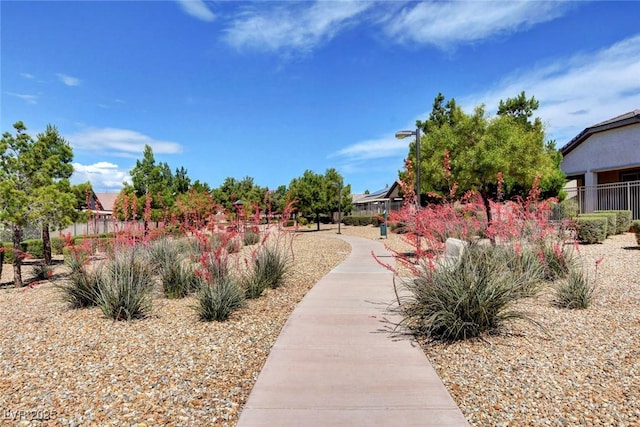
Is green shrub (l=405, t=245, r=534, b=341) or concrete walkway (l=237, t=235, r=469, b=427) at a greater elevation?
green shrub (l=405, t=245, r=534, b=341)

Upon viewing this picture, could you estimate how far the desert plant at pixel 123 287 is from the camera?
6.48 metres

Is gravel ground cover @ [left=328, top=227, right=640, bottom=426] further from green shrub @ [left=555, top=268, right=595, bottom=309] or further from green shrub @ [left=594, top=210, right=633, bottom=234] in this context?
green shrub @ [left=594, top=210, right=633, bottom=234]

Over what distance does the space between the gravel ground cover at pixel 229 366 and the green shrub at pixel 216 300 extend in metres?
0.17

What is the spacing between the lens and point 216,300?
6.38m

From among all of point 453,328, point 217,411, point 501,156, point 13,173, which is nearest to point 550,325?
point 453,328

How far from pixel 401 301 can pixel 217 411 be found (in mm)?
4367

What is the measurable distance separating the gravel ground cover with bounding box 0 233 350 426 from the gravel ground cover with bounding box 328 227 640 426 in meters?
2.25

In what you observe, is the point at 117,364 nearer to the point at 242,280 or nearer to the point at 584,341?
the point at 242,280

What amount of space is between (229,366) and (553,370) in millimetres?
3570

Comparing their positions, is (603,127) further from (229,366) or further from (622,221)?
(229,366)

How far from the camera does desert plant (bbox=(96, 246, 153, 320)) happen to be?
21.3 ft

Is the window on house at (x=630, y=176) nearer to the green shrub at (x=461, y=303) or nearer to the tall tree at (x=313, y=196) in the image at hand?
the tall tree at (x=313, y=196)

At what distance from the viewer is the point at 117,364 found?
4.68 m

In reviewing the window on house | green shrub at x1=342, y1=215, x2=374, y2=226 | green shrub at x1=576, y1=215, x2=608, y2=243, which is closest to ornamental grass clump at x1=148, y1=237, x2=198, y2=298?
green shrub at x1=576, y1=215, x2=608, y2=243
